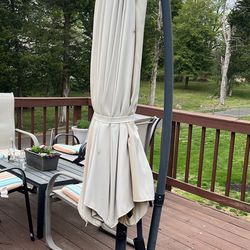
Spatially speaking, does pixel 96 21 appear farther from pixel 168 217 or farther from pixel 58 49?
pixel 58 49

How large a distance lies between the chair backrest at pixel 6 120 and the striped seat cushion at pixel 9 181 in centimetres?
109

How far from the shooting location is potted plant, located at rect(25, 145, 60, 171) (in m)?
3.04

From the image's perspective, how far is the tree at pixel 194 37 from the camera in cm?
2214

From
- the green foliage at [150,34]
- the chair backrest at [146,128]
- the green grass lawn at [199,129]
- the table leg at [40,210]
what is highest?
the green foliage at [150,34]

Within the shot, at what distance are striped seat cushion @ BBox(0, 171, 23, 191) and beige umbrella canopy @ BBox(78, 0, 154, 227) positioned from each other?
102 centimetres

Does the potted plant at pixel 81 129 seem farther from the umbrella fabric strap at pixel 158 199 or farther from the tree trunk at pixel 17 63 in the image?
the tree trunk at pixel 17 63

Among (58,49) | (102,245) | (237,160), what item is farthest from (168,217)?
(58,49)

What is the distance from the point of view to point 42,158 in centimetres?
303

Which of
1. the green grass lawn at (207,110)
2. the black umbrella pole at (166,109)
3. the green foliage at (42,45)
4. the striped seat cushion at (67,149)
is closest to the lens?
the black umbrella pole at (166,109)

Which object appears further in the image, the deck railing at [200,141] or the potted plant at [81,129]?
the potted plant at [81,129]

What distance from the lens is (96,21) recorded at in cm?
185

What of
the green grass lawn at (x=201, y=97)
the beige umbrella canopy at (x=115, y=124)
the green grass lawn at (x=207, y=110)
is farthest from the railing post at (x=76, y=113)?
the green grass lawn at (x=201, y=97)

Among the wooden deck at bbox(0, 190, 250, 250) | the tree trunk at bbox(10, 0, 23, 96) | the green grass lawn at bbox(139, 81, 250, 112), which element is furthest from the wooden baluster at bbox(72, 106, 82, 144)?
the green grass lawn at bbox(139, 81, 250, 112)

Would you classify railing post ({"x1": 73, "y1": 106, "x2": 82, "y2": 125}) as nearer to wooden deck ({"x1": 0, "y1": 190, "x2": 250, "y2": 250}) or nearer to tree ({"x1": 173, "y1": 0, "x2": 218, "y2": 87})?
wooden deck ({"x1": 0, "y1": 190, "x2": 250, "y2": 250})
